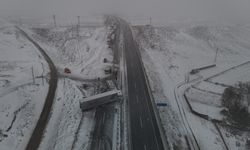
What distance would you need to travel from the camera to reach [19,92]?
50.3 metres

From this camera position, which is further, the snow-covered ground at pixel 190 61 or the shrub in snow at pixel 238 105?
the shrub in snow at pixel 238 105

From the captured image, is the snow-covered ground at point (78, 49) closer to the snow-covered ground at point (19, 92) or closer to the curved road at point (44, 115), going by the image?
the curved road at point (44, 115)

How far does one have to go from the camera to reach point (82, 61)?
236ft

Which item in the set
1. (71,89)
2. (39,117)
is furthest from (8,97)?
(71,89)

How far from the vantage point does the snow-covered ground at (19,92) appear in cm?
3925

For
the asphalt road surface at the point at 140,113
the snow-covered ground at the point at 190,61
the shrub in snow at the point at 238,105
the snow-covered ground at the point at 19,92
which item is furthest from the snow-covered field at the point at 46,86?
the shrub in snow at the point at 238,105

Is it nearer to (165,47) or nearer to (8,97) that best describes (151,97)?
(8,97)

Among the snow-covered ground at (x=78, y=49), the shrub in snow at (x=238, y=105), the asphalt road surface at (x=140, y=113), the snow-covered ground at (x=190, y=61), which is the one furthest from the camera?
the snow-covered ground at (x=78, y=49)

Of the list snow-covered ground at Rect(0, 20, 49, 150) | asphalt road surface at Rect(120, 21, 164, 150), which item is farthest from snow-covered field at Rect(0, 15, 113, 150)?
asphalt road surface at Rect(120, 21, 164, 150)

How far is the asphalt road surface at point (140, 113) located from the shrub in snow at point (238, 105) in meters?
18.7

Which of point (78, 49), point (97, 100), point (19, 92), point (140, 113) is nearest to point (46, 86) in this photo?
point (19, 92)

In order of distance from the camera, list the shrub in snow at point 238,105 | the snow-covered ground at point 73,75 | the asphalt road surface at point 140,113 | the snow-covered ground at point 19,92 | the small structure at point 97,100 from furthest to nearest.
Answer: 1. the shrub in snow at point 238,105
2. the small structure at point 97,100
3. the snow-covered ground at point 19,92
4. the snow-covered ground at point 73,75
5. the asphalt road surface at point 140,113

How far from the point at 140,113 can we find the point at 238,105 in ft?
82.9

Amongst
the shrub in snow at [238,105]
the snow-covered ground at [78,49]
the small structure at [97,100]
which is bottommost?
the shrub in snow at [238,105]
